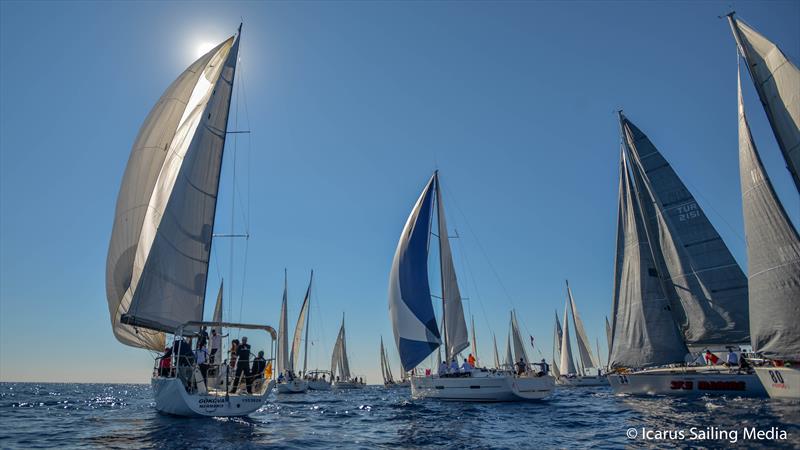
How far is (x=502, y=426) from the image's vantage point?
1463 centimetres

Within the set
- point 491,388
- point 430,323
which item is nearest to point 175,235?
point 430,323

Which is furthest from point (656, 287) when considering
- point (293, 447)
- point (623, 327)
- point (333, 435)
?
point (293, 447)

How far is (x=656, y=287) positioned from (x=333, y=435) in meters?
19.6

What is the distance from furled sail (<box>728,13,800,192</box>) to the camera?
52.6ft

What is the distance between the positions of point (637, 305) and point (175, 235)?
22.2m

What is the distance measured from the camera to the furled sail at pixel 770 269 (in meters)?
15.4

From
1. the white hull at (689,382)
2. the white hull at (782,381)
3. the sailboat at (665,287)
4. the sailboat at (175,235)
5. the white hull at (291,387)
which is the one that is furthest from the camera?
the white hull at (291,387)

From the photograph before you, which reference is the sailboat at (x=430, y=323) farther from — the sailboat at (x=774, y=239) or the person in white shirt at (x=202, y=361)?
the person in white shirt at (x=202, y=361)

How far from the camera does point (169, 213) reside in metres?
16.4

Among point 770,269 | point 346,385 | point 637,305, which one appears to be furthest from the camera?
point 346,385

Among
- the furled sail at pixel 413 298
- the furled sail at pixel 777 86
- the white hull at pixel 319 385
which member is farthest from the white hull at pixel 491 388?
the white hull at pixel 319 385

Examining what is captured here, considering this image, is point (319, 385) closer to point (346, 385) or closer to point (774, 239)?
point (346, 385)

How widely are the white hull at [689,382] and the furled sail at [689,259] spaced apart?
3.19 metres

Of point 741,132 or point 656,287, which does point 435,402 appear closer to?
point 656,287
